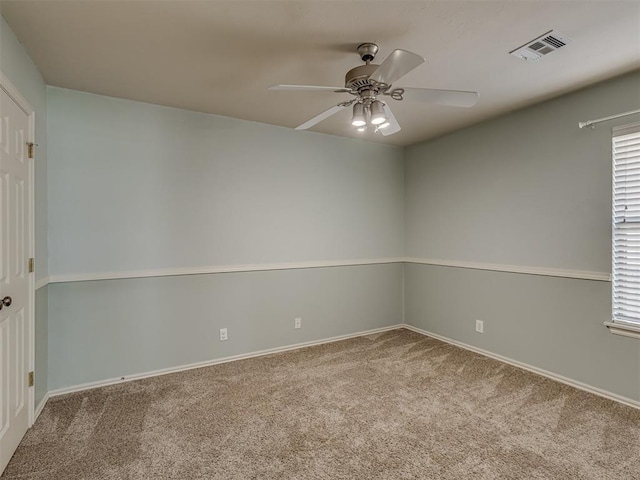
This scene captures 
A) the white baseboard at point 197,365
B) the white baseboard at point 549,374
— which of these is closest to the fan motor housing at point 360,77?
the white baseboard at point 197,365

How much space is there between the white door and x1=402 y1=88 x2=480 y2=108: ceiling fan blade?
7.37ft

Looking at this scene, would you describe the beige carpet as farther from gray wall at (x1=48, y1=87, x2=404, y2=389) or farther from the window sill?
the window sill

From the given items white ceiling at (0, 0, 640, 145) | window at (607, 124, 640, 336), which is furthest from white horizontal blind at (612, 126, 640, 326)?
white ceiling at (0, 0, 640, 145)

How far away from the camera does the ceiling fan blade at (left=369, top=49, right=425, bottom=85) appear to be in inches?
59.2

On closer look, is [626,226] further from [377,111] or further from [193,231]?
[193,231]

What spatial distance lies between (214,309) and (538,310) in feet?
10.1

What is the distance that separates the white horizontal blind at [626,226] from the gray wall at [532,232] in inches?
2.3

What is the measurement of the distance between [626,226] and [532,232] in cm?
69

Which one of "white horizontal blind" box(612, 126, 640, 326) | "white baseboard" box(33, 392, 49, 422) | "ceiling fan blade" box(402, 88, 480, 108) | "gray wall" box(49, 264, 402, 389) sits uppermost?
"ceiling fan blade" box(402, 88, 480, 108)

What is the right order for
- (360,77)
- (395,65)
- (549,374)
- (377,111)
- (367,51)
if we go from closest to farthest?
(395,65)
(360,77)
(377,111)
(367,51)
(549,374)

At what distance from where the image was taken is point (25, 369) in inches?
84.3

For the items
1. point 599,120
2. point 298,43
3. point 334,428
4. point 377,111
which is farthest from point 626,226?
point 298,43

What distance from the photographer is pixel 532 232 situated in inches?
124


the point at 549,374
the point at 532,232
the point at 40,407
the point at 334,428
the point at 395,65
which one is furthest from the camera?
the point at 532,232
